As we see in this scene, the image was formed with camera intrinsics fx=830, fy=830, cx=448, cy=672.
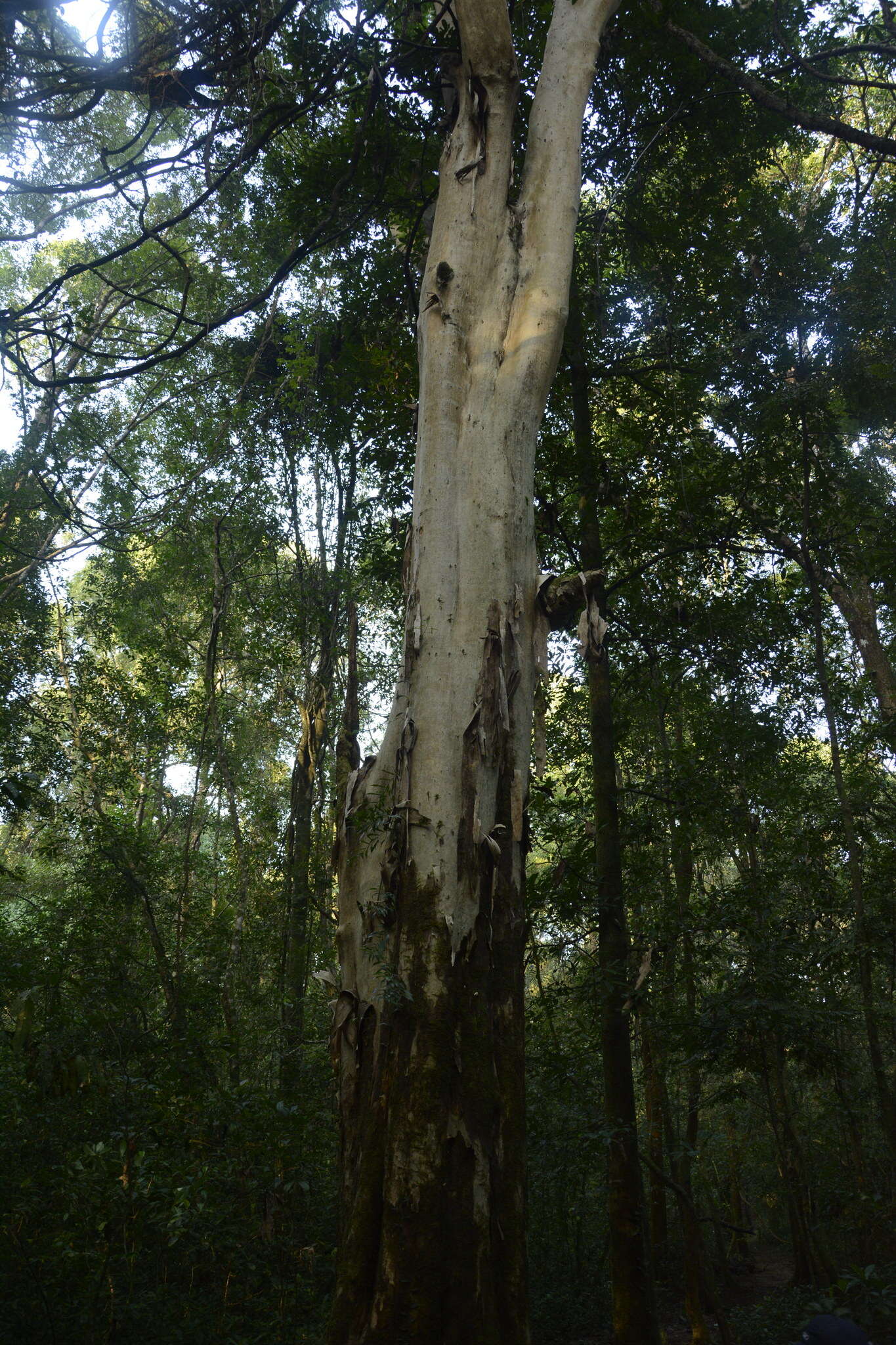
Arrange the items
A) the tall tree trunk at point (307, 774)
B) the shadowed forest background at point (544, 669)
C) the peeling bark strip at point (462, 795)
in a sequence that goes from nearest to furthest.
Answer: the peeling bark strip at point (462, 795), the shadowed forest background at point (544, 669), the tall tree trunk at point (307, 774)

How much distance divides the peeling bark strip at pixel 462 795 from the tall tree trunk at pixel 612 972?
0.68 metres

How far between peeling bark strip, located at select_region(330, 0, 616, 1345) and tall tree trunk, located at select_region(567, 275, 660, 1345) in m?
0.68

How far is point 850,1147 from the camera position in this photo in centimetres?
968

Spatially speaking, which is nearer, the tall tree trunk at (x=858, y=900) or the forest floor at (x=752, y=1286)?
the tall tree trunk at (x=858, y=900)

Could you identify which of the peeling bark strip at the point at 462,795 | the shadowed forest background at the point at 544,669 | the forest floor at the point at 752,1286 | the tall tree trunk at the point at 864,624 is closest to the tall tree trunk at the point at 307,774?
the shadowed forest background at the point at 544,669

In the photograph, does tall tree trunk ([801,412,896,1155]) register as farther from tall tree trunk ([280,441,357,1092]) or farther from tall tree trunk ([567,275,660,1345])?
tall tree trunk ([280,441,357,1092])

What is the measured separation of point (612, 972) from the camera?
17.1 ft

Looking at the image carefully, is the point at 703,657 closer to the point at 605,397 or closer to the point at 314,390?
the point at 605,397

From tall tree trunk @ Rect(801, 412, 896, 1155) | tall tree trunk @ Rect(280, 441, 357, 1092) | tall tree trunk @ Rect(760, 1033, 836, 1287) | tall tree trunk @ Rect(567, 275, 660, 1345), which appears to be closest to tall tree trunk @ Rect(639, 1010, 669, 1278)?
tall tree trunk @ Rect(760, 1033, 836, 1287)

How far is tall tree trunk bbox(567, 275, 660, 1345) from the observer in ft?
15.7

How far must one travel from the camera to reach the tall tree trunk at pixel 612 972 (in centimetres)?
478

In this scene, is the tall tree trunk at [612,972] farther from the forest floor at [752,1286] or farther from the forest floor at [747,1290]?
the forest floor at [752,1286]

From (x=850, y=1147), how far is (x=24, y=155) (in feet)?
40.3

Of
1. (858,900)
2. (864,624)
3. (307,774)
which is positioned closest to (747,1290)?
(858,900)
